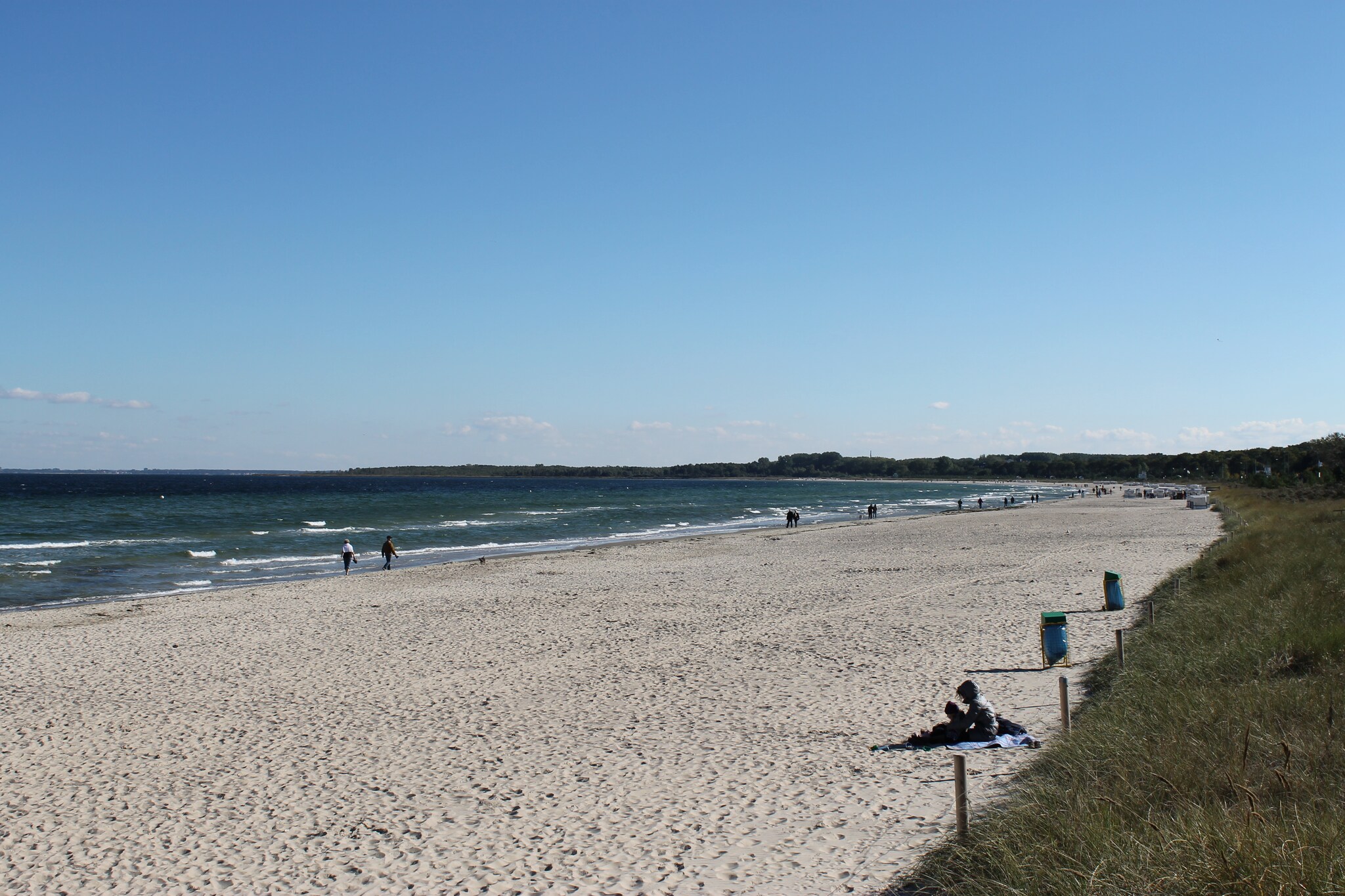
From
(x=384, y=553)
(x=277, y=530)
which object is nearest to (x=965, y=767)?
(x=384, y=553)

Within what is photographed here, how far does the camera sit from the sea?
93.7 feet

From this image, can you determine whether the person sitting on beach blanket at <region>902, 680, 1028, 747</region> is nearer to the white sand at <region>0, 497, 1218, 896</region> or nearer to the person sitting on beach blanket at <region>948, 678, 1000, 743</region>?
the person sitting on beach blanket at <region>948, 678, 1000, 743</region>

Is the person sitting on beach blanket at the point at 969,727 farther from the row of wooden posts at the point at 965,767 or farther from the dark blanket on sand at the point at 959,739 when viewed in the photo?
the row of wooden posts at the point at 965,767

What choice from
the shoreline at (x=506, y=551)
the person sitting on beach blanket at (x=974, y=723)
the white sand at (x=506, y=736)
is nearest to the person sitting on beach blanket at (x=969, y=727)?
the person sitting on beach blanket at (x=974, y=723)

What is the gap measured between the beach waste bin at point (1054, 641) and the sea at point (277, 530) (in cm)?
2252

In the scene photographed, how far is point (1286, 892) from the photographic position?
3.87 meters

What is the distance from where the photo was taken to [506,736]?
9.98m

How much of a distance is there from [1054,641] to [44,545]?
41000mm

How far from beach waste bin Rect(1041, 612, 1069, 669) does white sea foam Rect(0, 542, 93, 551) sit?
38651mm

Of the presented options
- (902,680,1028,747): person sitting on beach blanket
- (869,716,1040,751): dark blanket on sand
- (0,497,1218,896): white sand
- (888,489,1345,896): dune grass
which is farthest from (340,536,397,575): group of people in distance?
(888,489,1345,896): dune grass

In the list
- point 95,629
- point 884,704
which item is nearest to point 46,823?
point 884,704

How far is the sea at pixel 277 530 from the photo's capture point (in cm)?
2855

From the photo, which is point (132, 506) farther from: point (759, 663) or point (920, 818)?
point (920, 818)

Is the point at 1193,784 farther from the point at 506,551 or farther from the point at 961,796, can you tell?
the point at 506,551
